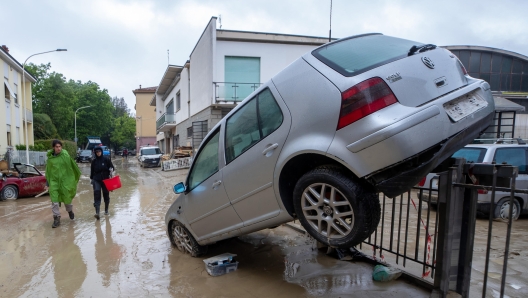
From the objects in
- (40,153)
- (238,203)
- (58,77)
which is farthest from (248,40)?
(58,77)

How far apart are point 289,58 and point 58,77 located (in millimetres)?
34113

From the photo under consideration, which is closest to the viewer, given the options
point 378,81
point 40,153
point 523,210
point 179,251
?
point 378,81

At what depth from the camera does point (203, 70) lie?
19.8m

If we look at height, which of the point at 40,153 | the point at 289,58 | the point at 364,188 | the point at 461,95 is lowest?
the point at 40,153

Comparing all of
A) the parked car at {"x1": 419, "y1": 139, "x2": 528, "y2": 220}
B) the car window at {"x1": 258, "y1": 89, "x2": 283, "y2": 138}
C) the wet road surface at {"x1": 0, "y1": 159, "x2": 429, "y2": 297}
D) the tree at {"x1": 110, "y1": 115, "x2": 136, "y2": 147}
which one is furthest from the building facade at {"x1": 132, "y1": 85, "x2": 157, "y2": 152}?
the car window at {"x1": 258, "y1": 89, "x2": 283, "y2": 138}

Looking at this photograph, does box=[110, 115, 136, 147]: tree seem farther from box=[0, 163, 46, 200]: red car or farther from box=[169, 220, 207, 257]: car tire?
box=[169, 220, 207, 257]: car tire

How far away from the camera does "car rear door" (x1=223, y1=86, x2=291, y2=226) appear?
292 centimetres

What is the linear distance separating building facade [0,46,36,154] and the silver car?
988 inches

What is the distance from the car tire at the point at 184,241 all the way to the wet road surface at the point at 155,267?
4.2 inches

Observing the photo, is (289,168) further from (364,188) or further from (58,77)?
(58,77)

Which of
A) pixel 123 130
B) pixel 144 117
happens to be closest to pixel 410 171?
pixel 144 117

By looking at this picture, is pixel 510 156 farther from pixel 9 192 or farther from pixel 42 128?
pixel 42 128

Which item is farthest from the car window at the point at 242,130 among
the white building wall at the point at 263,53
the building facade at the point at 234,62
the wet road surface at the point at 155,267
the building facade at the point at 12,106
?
the building facade at the point at 12,106

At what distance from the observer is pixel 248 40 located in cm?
1847
